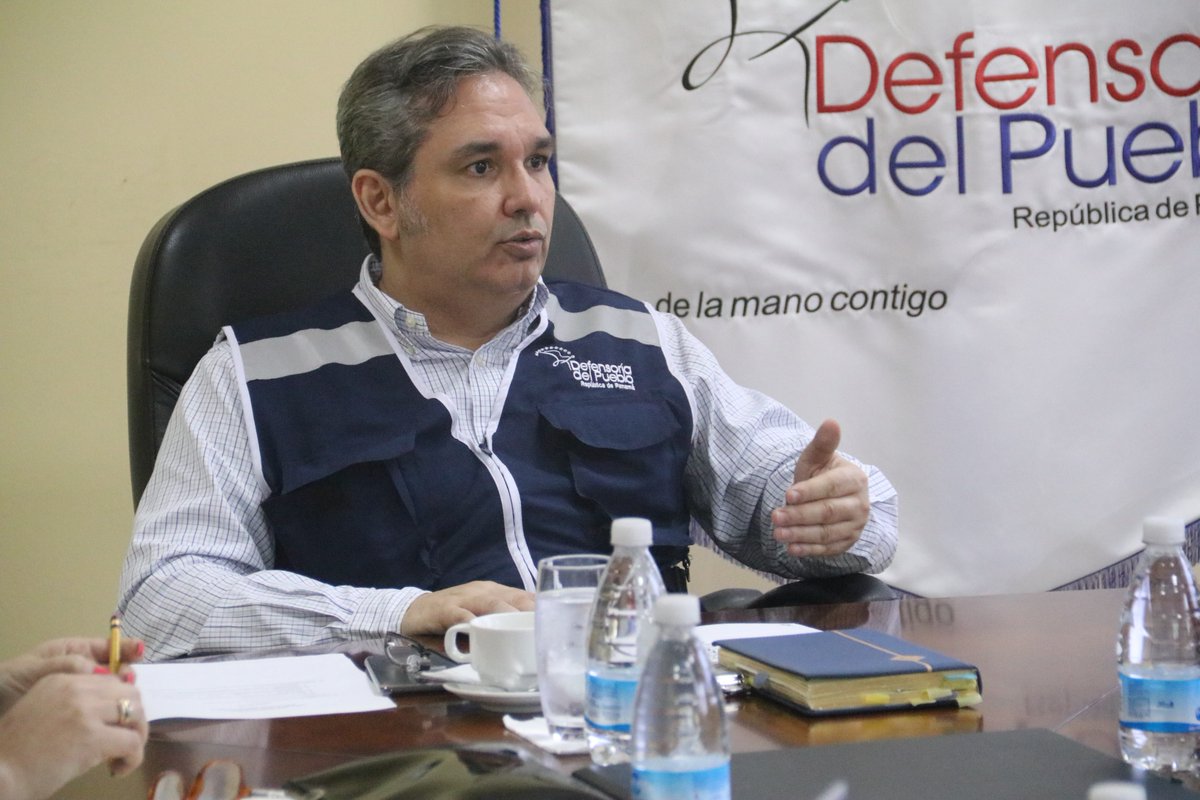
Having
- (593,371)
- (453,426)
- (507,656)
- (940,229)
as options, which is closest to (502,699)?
(507,656)

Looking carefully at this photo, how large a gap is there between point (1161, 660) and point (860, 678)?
21 cm

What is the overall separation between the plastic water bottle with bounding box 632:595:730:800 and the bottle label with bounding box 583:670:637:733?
0.44 ft

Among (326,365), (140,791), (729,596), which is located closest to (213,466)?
(326,365)

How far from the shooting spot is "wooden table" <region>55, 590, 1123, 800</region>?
891 mm

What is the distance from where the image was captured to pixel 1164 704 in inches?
32.9

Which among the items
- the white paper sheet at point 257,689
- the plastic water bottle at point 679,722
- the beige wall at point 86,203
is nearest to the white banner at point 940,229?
the beige wall at point 86,203

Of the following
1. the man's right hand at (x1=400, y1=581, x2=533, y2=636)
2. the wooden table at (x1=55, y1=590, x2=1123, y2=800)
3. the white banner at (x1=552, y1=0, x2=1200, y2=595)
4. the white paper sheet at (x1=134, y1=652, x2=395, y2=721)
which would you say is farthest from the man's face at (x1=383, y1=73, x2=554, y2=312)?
the wooden table at (x1=55, y1=590, x2=1123, y2=800)

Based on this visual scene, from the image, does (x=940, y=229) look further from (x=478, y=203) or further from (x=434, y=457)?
(x=434, y=457)

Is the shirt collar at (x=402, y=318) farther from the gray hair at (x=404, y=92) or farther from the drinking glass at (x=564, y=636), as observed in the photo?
the drinking glass at (x=564, y=636)

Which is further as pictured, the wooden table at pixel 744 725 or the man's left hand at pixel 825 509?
the man's left hand at pixel 825 509

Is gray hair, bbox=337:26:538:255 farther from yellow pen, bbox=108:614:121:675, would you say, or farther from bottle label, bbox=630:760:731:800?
bottle label, bbox=630:760:731:800

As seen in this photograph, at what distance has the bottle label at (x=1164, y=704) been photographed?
0.83 m

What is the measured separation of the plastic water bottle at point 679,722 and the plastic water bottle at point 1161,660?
0.30m

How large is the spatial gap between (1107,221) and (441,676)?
1679mm
